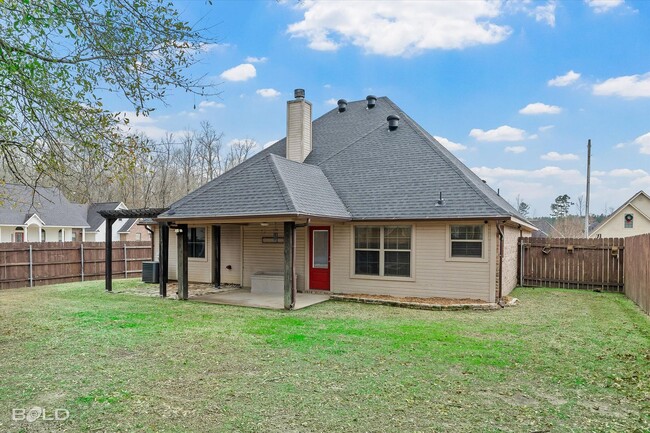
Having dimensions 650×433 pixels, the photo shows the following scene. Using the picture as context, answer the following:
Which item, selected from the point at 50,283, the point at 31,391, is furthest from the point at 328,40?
the point at 50,283

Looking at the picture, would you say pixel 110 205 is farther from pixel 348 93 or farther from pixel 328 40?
pixel 328 40

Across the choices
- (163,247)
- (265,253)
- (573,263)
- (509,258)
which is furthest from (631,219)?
(163,247)

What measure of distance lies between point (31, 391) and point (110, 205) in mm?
32747

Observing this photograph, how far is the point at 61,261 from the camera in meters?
16.1

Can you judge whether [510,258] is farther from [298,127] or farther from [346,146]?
[298,127]

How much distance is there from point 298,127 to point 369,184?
12.9ft

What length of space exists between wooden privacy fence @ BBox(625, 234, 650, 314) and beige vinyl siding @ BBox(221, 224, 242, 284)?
36.2 feet

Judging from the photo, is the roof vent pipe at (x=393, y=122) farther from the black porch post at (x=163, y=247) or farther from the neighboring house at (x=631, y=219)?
the neighboring house at (x=631, y=219)

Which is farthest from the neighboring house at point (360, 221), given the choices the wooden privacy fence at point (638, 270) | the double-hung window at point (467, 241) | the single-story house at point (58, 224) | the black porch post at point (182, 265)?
the single-story house at point (58, 224)

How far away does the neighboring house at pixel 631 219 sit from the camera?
30.5 m

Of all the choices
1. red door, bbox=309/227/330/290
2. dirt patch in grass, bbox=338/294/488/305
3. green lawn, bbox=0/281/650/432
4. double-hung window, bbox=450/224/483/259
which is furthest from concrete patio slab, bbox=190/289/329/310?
double-hung window, bbox=450/224/483/259

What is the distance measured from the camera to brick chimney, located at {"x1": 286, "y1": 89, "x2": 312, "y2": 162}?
14853 millimetres

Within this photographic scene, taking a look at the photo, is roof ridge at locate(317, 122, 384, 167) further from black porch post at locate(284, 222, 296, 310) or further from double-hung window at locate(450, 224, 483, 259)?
double-hung window at locate(450, 224, 483, 259)

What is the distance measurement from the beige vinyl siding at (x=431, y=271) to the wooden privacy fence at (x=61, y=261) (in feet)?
35.5
